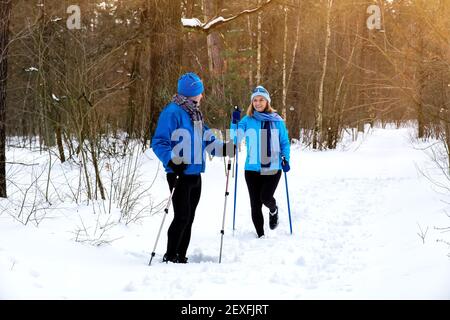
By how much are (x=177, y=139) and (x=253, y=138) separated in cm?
171

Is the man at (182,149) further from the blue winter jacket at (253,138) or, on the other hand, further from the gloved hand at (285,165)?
the gloved hand at (285,165)

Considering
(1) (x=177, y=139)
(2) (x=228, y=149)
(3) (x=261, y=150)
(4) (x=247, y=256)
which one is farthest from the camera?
(3) (x=261, y=150)

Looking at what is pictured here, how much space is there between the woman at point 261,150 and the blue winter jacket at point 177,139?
134 centimetres

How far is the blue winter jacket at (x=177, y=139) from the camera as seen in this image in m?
4.14

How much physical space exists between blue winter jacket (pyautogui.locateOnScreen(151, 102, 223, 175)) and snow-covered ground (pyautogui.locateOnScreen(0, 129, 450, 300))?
102 centimetres

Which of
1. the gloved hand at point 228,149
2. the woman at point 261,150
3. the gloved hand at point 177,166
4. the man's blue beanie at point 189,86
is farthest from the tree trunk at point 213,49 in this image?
the gloved hand at point 177,166

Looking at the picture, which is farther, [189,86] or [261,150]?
[261,150]

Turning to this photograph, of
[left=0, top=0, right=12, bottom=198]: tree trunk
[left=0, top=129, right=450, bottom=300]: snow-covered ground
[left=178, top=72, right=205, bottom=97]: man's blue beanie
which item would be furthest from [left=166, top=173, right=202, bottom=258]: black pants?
[left=0, top=0, right=12, bottom=198]: tree trunk

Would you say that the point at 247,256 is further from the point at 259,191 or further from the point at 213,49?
the point at 213,49

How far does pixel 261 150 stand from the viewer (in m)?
5.73

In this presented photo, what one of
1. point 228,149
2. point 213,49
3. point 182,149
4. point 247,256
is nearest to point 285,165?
point 228,149

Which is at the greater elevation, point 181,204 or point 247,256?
point 181,204

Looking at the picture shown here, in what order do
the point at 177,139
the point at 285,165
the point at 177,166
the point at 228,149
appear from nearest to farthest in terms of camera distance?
the point at 177,166 → the point at 177,139 → the point at 228,149 → the point at 285,165
